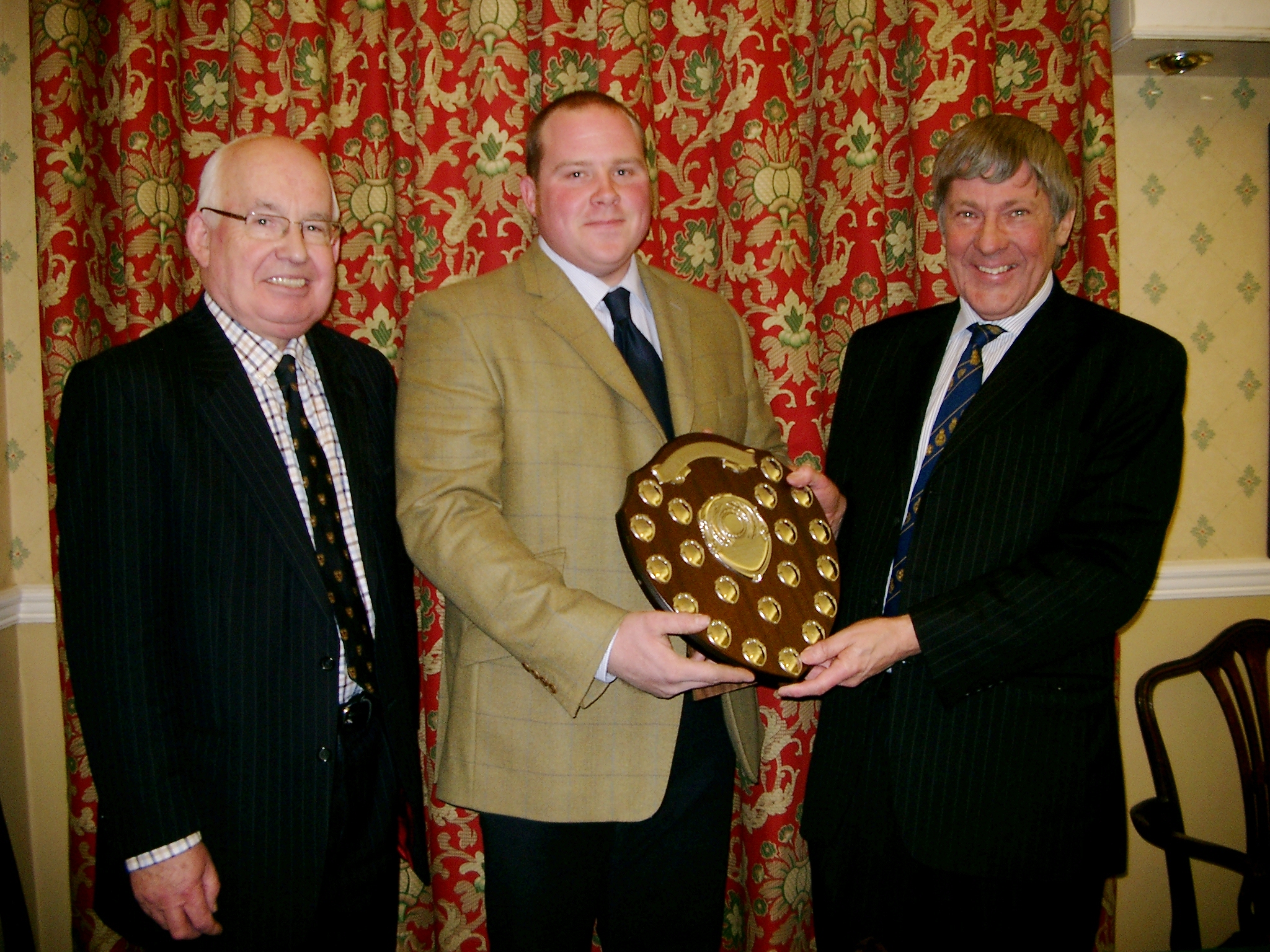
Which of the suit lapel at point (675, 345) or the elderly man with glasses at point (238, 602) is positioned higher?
the suit lapel at point (675, 345)

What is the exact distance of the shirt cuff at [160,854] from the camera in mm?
1381

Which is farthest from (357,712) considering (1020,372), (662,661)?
(1020,372)

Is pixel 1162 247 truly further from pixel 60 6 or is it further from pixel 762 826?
pixel 60 6

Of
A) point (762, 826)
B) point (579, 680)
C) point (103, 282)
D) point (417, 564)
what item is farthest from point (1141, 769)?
point (103, 282)

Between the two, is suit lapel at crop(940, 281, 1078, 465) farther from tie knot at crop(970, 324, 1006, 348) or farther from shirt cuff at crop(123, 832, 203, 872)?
shirt cuff at crop(123, 832, 203, 872)

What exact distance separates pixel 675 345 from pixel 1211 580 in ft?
7.02

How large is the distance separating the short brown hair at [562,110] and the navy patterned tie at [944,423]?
889 mm

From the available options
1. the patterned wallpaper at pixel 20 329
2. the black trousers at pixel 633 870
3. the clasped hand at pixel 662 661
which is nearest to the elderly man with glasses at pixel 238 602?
the black trousers at pixel 633 870

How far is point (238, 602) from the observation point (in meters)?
1.46

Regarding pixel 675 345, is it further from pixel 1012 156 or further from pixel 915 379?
pixel 1012 156

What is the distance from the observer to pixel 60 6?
2152mm

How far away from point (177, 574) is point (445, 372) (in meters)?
0.62

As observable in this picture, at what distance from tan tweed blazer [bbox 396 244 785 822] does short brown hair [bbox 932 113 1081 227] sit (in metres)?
0.88

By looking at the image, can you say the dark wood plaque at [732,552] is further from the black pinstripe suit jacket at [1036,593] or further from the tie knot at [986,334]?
the tie knot at [986,334]
